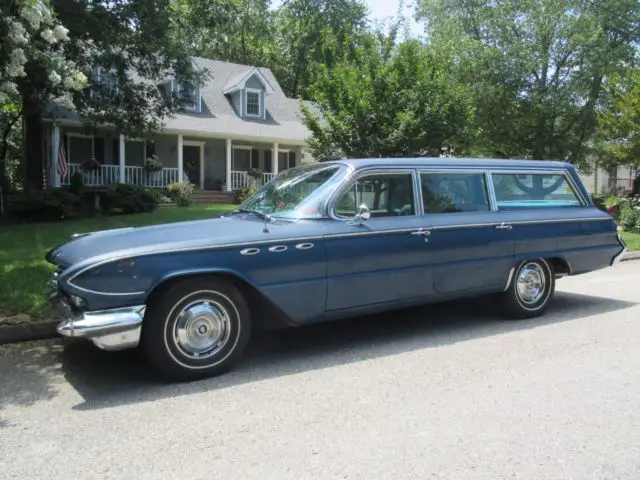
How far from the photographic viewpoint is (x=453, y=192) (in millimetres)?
6383

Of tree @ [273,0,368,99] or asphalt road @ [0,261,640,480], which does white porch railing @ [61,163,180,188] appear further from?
asphalt road @ [0,261,640,480]

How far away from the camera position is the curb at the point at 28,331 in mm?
5863

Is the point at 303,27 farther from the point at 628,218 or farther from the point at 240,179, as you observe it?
the point at 628,218

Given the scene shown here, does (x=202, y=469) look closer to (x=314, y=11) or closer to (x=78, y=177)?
(x=78, y=177)

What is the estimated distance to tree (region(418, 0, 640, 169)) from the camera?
25812mm

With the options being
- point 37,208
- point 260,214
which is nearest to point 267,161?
point 37,208

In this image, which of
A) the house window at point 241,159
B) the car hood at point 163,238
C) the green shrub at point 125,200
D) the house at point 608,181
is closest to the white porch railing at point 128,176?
the house window at point 241,159

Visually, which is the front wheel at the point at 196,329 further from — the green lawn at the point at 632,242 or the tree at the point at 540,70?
the tree at the point at 540,70

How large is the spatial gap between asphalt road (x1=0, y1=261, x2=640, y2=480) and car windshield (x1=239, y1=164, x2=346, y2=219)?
52.2 inches

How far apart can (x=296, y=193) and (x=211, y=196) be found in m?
20.3

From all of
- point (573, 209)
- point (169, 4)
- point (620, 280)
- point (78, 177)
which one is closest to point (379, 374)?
point (573, 209)

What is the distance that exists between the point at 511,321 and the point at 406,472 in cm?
392

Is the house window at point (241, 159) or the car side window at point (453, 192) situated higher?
the house window at point (241, 159)

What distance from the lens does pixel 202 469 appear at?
3.31 metres
